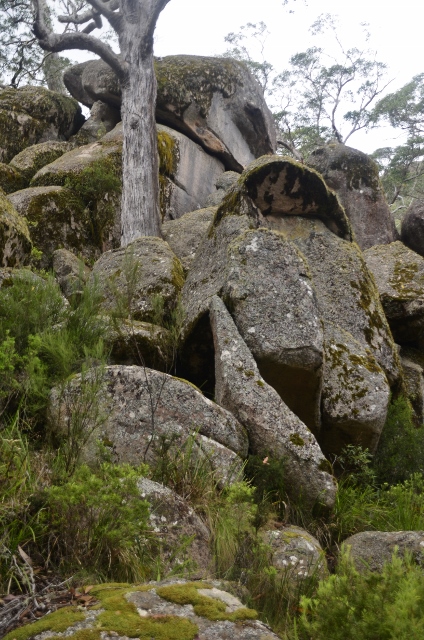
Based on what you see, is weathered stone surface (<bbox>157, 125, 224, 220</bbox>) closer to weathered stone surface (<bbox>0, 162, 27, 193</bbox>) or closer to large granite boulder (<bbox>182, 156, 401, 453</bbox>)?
weathered stone surface (<bbox>0, 162, 27, 193</bbox>)

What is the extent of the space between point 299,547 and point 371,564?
0.48 metres

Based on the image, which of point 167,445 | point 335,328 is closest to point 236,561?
point 167,445

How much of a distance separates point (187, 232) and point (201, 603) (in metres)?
8.56

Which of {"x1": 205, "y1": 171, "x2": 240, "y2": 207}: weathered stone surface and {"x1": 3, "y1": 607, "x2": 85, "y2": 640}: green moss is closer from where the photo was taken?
{"x1": 3, "y1": 607, "x2": 85, "y2": 640}: green moss

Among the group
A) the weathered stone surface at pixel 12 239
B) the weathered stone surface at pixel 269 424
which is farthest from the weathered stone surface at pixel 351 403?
the weathered stone surface at pixel 12 239

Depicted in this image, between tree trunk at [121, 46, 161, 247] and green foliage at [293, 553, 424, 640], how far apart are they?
28.8ft

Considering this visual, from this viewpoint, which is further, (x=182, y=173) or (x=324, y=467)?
(x=182, y=173)

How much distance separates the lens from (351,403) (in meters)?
5.58

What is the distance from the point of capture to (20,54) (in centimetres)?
1684

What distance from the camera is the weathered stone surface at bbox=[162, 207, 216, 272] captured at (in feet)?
33.0

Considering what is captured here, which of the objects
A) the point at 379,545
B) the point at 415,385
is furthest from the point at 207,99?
the point at 379,545

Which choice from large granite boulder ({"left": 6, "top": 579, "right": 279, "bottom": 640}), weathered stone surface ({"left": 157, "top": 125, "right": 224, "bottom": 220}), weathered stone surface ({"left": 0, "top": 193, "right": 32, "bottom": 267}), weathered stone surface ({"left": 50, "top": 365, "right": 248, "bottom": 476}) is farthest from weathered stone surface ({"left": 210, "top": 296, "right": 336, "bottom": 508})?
weathered stone surface ({"left": 157, "top": 125, "right": 224, "bottom": 220})

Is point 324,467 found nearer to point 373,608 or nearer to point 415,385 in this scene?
point 373,608

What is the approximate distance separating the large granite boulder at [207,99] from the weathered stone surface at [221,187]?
0.95m
